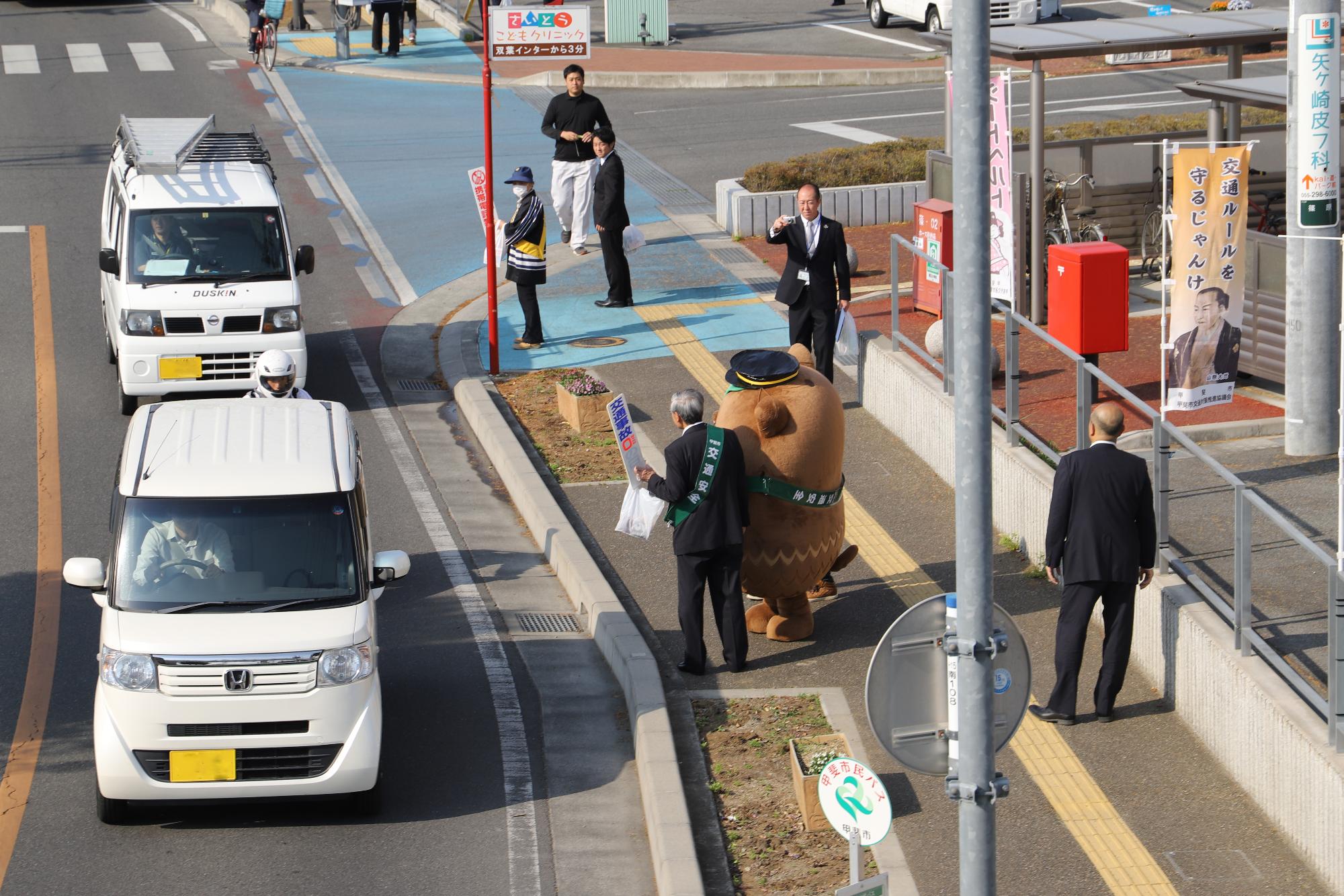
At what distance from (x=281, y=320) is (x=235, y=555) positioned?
688 cm

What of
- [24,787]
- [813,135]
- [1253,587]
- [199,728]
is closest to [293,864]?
[199,728]

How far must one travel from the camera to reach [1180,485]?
32.3ft

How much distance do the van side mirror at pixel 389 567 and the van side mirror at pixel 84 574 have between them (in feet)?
4.79

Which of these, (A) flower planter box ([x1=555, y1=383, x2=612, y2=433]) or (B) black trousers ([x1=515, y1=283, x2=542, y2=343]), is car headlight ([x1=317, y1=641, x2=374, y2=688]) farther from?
(B) black trousers ([x1=515, y1=283, x2=542, y2=343])

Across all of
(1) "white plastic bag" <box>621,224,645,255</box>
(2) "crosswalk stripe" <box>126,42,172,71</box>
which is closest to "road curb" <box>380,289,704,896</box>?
(1) "white plastic bag" <box>621,224,645,255</box>

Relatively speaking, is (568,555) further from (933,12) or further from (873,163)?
(933,12)

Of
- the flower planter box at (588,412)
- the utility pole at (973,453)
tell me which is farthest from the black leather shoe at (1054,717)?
the flower planter box at (588,412)

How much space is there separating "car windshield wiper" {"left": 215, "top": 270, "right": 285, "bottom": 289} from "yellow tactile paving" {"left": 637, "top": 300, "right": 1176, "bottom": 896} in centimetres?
639

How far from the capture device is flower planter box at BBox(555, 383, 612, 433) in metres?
15.1

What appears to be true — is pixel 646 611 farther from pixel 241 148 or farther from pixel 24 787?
pixel 241 148

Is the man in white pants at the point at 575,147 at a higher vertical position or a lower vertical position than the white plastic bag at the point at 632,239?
higher

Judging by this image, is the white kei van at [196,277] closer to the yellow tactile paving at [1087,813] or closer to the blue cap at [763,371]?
the blue cap at [763,371]

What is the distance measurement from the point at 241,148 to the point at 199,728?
10.4m

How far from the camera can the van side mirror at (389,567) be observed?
9.19m
